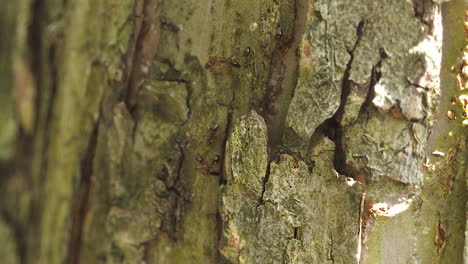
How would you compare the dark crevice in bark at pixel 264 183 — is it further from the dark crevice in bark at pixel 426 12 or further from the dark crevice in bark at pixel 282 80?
the dark crevice in bark at pixel 426 12

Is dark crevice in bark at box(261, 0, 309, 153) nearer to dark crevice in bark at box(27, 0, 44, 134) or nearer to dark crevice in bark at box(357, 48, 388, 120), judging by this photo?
dark crevice in bark at box(357, 48, 388, 120)

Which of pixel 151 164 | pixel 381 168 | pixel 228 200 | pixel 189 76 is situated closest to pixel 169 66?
pixel 189 76

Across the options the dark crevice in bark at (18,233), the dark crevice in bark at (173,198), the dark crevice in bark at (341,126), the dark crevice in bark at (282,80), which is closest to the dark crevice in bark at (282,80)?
the dark crevice in bark at (282,80)

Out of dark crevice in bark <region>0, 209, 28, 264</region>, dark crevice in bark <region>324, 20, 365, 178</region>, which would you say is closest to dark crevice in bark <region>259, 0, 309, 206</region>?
dark crevice in bark <region>324, 20, 365, 178</region>

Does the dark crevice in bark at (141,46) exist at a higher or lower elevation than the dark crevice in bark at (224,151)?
higher

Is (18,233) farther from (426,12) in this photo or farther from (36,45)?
(426,12)

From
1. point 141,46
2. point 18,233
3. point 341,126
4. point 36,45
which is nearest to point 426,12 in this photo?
point 341,126

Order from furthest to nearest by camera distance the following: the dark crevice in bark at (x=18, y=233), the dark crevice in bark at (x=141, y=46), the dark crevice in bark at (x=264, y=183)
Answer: the dark crevice in bark at (x=264, y=183) → the dark crevice in bark at (x=141, y=46) → the dark crevice in bark at (x=18, y=233)
